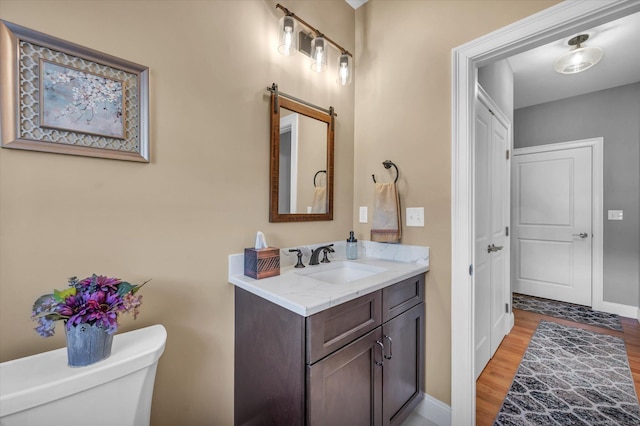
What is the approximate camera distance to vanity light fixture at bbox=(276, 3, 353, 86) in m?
1.49

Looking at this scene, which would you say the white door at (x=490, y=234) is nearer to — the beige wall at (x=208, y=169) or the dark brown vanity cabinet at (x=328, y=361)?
the beige wall at (x=208, y=169)

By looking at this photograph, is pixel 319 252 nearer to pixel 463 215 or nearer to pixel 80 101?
pixel 463 215

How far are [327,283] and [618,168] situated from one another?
3.94 meters

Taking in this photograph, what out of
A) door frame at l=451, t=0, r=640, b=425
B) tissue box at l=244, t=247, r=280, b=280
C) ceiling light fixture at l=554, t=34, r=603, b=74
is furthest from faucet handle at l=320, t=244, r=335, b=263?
ceiling light fixture at l=554, t=34, r=603, b=74

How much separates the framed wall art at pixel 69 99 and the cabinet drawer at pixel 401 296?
1256 millimetres

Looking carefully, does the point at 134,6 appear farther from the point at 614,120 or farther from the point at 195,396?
the point at 614,120

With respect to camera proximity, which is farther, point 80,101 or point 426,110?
point 426,110

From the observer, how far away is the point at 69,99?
938 millimetres

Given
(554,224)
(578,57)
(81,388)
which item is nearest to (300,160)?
(81,388)

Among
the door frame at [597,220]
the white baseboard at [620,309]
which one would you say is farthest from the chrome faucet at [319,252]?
the white baseboard at [620,309]

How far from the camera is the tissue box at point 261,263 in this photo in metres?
1.31

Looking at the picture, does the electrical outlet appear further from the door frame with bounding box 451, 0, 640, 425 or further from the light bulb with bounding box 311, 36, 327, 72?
the light bulb with bounding box 311, 36, 327, 72

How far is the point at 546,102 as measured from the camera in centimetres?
362

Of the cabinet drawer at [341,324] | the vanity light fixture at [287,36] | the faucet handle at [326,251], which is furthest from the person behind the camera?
the faucet handle at [326,251]
